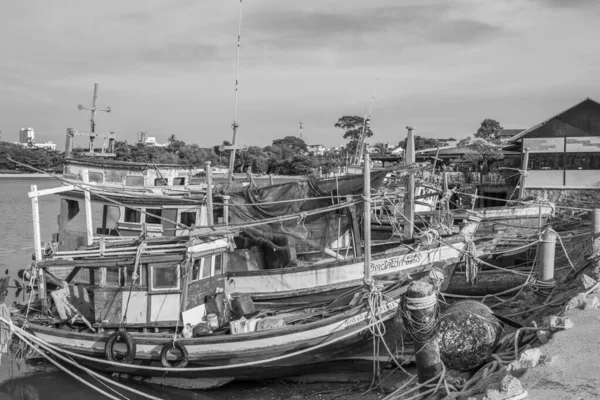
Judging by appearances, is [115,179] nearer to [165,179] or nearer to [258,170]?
[165,179]

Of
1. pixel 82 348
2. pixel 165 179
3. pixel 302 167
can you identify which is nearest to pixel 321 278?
pixel 82 348

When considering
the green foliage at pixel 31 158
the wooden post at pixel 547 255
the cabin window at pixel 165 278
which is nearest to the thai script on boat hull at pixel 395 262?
the wooden post at pixel 547 255

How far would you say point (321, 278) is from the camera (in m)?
13.2

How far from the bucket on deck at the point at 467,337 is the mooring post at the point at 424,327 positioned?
487mm

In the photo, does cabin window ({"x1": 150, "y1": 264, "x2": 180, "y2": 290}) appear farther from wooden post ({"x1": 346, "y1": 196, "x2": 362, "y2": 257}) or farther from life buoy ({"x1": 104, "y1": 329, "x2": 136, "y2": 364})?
wooden post ({"x1": 346, "y1": 196, "x2": 362, "y2": 257})

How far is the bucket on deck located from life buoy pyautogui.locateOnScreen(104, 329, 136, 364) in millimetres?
6170

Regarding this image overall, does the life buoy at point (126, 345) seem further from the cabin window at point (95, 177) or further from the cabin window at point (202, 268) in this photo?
the cabin window at point (95, 177)

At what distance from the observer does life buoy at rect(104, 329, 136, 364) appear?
10.5 meters

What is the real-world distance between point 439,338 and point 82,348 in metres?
7.55

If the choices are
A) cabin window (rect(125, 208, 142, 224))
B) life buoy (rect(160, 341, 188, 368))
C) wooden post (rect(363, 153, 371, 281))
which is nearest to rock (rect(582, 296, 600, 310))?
wooden post (rect(363, 153, 371, 281))

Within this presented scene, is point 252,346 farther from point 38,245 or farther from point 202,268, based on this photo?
point 38,245

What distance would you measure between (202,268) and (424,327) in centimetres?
584

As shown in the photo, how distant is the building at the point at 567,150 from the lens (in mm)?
31906

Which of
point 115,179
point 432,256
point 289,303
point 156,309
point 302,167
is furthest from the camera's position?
point 302,167
